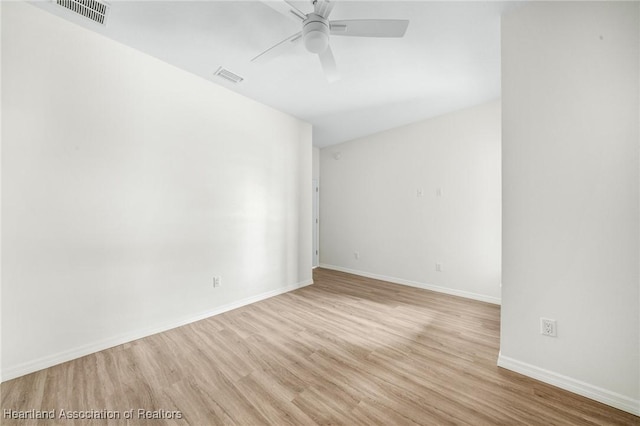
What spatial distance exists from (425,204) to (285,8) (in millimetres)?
3305

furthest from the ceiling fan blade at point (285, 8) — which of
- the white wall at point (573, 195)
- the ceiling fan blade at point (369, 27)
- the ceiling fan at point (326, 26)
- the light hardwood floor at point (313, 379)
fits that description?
the light hardwood floor at point (313, 379)

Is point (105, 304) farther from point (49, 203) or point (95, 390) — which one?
point (49, 203)

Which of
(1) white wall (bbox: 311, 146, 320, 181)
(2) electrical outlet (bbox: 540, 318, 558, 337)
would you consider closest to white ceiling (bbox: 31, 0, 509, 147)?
(1) white wall (bbox: 311, 146, 320, 181)

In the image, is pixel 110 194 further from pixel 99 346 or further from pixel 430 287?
pixel 430 287

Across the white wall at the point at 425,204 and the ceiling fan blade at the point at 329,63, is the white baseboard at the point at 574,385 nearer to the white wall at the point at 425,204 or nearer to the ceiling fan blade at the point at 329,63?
the white wall at the point at 425,204

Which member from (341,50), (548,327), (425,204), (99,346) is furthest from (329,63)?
(99,346)

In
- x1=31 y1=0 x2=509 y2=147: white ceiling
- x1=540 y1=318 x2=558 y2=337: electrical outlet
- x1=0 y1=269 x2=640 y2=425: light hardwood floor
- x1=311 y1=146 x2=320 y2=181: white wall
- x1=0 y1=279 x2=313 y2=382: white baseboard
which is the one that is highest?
x1=31 y1=0 x2=509 y2=147: white ceiling

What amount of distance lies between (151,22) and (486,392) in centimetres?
368

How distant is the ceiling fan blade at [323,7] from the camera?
155 centimetres

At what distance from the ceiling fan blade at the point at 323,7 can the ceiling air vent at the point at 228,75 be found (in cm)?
142

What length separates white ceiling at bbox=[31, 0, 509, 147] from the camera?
73.7 inches

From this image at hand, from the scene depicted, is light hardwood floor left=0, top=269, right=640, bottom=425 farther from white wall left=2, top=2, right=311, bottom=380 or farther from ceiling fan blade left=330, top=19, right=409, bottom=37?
ceiling fan blade left=330, top=19, right=409, bottom=37

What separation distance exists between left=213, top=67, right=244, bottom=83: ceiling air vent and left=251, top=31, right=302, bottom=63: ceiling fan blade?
0.86 m

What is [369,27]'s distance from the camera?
5.37 feet
